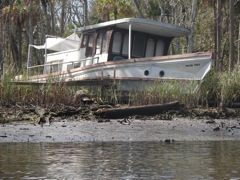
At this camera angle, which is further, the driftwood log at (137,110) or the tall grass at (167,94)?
the tall grass at (167,94)

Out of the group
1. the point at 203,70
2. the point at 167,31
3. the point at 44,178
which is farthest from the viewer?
the point at 167,31

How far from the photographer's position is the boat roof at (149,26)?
21638 millimetres

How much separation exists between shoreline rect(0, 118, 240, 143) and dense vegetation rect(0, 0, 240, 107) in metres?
2.05

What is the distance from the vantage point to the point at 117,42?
22484mm

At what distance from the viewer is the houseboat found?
19875 mm

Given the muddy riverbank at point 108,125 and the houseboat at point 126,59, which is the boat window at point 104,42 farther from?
the muddy riverbank at point 108,125

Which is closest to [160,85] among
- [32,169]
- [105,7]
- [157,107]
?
[157,107]

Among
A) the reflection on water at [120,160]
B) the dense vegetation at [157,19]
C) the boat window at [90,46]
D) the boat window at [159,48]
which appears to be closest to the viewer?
the reflection on water at [120,160]

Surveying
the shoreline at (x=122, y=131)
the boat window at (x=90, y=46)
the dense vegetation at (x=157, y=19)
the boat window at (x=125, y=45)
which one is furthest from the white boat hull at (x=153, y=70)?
the shoreline at (x=122, y=131)

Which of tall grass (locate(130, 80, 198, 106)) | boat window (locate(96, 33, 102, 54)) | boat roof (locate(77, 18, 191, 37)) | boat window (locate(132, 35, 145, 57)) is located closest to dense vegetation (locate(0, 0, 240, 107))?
tall grass (locate(130, 80, 198, 106))

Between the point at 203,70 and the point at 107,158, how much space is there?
32.9 ft

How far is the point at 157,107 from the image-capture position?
1673 cm

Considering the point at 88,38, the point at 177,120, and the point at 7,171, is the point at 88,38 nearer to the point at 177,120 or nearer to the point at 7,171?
the point at 177,120

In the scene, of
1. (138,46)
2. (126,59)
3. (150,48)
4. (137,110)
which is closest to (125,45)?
(138,46)
